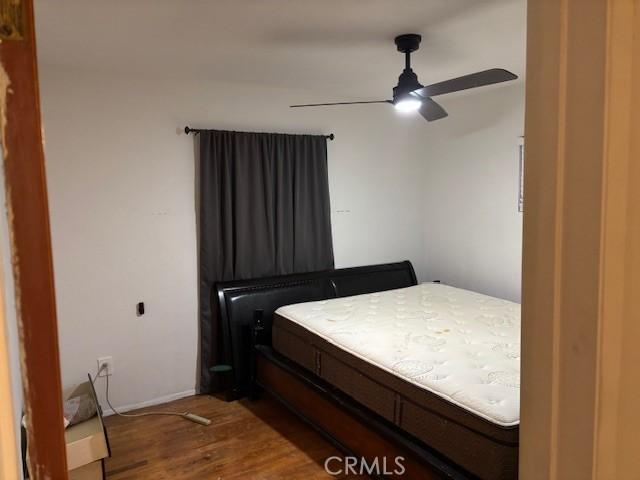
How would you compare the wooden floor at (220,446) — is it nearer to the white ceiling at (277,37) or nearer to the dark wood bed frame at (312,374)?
the dark wood bed frame at (312,374)

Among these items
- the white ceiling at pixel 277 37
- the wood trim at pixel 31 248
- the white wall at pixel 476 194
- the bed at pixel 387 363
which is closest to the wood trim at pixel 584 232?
the wood trim at pixel 31 248

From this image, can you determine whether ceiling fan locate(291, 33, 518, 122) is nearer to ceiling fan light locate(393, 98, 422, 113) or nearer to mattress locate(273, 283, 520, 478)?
ceiling fan light locate(393, 98, 422, 113)

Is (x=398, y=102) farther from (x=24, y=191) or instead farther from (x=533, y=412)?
(x=24, y=191)

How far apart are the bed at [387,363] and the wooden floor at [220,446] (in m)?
0.17

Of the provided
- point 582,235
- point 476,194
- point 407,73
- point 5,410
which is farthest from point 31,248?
point 476,194

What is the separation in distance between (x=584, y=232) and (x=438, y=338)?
2.31 meters

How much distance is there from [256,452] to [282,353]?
28.3 inches

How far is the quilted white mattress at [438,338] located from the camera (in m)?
2.13

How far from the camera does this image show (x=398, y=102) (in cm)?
283

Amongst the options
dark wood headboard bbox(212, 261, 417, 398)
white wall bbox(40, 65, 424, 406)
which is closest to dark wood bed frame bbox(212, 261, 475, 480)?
dark wood headboard bbox(212, 261, 417, 398)

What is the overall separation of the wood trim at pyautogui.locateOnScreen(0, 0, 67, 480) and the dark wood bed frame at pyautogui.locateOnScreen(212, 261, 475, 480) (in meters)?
1.82

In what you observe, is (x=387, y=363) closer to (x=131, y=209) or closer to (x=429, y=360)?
(x=429, y=360)

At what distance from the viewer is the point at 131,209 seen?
3.44 metres

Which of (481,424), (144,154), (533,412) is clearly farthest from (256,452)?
(533,412)
